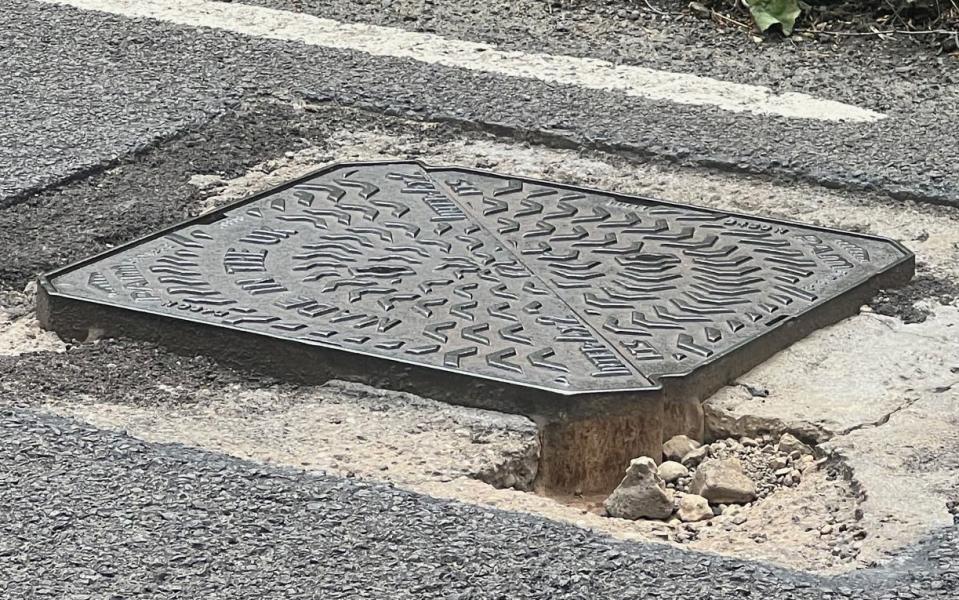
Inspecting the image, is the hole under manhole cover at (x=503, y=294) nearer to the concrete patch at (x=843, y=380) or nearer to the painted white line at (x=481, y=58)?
the concrete patch at (x=843, y=380)

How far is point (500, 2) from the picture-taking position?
516cm

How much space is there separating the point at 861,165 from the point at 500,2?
5.45 ft

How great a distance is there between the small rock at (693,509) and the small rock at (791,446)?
0.20 m

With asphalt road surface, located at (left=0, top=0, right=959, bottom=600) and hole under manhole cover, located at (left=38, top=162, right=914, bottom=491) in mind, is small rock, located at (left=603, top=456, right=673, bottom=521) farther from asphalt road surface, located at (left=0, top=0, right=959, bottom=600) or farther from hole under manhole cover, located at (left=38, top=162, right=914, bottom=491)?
asphalt road surface, located at (left=0, top=0, right=959, bottom=600)

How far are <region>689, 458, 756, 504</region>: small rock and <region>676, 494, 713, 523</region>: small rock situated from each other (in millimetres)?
23

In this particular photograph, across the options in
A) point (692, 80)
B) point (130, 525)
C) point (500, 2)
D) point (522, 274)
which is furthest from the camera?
point (500, 2)

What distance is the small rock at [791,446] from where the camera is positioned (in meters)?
2.77

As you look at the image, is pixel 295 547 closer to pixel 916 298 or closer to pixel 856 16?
pixel 916 298

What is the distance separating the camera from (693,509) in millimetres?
2645

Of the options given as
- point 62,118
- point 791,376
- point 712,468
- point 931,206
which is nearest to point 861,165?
point 931,206

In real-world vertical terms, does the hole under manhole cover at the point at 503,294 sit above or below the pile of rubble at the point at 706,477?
above

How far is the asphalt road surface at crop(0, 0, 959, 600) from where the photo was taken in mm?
2289

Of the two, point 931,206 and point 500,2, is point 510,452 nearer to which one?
point 931,206

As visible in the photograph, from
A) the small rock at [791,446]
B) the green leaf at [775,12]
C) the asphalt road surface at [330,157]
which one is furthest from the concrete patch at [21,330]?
the green leaf at [775,12]
